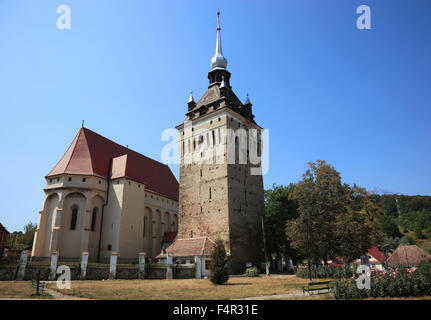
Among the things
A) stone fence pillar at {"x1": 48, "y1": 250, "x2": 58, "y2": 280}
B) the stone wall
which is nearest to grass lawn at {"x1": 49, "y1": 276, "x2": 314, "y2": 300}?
the stone wall

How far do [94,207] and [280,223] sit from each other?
72.7ft

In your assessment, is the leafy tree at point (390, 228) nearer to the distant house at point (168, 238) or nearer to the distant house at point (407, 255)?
the distant house at point (407, 255)

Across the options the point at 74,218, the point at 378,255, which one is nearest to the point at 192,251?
the point at 74,218

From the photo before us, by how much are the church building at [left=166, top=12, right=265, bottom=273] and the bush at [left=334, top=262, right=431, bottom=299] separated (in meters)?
19.5

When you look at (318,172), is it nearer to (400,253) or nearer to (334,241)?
(334,241)

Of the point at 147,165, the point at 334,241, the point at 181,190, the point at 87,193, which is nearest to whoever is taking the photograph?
the point at 334,241

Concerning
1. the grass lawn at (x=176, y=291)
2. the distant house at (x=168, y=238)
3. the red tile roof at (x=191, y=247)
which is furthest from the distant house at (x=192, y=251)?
the grass lawn at (x=176, y=291)

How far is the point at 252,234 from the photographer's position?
111 ft

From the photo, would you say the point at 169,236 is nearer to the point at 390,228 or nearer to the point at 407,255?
the point at 407,255

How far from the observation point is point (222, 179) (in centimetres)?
3306

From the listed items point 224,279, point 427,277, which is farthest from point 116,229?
point 427,277

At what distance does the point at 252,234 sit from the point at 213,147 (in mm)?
11581

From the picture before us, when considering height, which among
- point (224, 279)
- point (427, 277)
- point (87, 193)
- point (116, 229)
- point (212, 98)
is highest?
point (212, 98)

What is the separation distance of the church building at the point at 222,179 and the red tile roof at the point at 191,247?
147 millimetres
